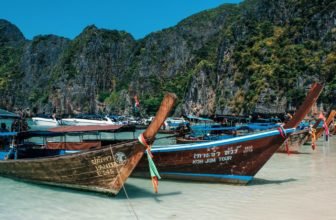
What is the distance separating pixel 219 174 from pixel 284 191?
6.83 feet

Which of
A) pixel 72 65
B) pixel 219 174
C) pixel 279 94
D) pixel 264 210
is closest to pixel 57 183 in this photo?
pixel 219 174

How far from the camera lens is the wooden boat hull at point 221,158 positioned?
11328mm

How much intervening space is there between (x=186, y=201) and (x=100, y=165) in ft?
8.34

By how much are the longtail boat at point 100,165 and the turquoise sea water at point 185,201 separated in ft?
1.34

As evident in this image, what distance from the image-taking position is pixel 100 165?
1012 centimetres

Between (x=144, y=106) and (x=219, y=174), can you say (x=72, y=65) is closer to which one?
(x=144, y=106)

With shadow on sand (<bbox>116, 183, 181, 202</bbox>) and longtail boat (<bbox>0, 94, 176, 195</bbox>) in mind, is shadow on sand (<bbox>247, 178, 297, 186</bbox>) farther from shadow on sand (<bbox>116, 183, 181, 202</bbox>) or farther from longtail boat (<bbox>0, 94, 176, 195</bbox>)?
longtail boat (<bbox>0, 94, 176, 195</bbox>)

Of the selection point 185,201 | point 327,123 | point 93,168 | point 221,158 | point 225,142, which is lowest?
point 185,201

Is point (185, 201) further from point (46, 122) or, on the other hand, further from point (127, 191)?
point (46, 122)

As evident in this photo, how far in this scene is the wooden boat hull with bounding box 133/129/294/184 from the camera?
11.3 meters

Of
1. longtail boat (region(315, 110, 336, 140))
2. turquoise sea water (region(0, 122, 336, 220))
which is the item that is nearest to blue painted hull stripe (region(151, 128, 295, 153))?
turquoise sea water (region(0, 122, 336, 220))

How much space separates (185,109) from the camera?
10456 centimetres

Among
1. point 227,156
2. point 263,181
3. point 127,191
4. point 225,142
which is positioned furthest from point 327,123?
point 127,191

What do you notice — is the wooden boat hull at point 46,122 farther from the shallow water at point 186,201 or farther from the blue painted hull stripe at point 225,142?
the blue painted hull stripe at point 225,142
